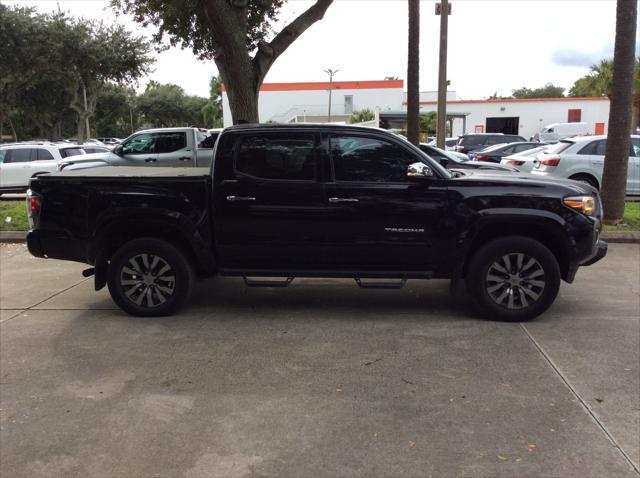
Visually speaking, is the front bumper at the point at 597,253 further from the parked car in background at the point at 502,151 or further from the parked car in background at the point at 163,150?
the parked car in background at the point at 502,151

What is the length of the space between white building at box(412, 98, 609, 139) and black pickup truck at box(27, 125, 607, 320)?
4149 centimetres

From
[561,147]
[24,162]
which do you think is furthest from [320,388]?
[24,162]

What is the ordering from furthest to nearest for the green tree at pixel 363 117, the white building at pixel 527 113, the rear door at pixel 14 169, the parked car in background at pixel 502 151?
the green tree at pixel 363 117 < the white building at pixel 527 113 < the parked car in background at pixel 502 151 < the rear door at pixel 14 169

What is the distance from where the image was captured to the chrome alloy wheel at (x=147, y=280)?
5656 millimetres

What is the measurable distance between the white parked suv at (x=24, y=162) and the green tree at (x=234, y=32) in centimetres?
488

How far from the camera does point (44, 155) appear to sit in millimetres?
16250

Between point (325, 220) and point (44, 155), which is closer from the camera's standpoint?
point (325, 220)

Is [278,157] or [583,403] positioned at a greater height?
[278,157]

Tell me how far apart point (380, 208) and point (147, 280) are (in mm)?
2424

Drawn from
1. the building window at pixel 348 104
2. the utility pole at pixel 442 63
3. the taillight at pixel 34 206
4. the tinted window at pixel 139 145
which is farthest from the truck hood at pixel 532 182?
the building window at pixel 348 104

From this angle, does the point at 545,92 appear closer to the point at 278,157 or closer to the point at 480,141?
the point at 480,141

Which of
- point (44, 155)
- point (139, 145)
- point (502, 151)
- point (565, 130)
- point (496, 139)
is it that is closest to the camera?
point (139, 145)

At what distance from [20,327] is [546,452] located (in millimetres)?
4858

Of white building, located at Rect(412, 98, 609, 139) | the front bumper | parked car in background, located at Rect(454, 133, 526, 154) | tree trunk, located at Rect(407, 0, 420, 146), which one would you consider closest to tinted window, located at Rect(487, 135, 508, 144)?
parked car in background, located at Rect(454, 133, 526, 154)
